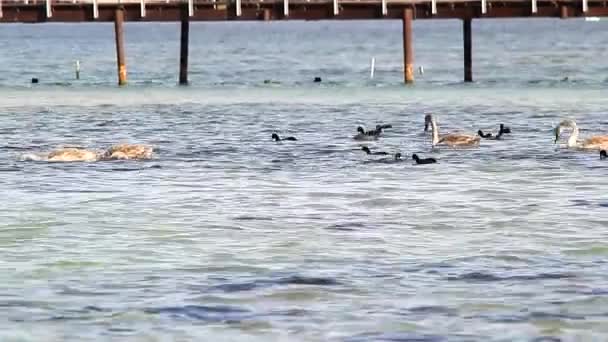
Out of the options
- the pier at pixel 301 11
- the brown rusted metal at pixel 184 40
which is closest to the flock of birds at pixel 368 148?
the pier at pixel 301 11

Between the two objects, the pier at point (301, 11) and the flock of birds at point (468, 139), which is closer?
the flock of birds at point (468, 139)

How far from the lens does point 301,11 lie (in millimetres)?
57250

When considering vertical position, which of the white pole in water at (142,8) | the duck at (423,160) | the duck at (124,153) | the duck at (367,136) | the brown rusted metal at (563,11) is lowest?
the duck at (367,136)

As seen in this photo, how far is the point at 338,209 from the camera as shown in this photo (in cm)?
2042

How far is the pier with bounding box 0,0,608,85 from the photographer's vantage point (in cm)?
5603

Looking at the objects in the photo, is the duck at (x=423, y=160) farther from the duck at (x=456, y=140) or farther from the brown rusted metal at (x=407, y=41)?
the brown rusted metal at (x=407, y=41)

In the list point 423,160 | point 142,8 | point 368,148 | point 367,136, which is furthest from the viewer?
point 142,8

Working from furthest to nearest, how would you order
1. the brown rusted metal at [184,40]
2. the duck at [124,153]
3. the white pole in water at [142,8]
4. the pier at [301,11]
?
the white pole in water at [142,8] → the brown rusted metal at [184,40] → the pier at [301,11] → the duck at [124,153]

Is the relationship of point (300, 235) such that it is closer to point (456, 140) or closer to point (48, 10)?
point (456, 140)

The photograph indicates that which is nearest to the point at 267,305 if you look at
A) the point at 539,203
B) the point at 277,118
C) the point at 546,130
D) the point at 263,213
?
the point at 263,213

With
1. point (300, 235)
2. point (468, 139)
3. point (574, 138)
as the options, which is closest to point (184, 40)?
point (468, 139)

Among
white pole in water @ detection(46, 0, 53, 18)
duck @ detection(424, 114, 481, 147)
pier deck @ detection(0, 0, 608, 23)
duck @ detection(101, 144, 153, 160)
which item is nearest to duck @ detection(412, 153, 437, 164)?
duck @ detection(424, 114, 481, 147)

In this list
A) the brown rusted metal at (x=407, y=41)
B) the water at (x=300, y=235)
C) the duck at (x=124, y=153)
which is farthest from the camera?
the brown rusted metal at (x=407, y=41)

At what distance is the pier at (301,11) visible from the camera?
184ft
